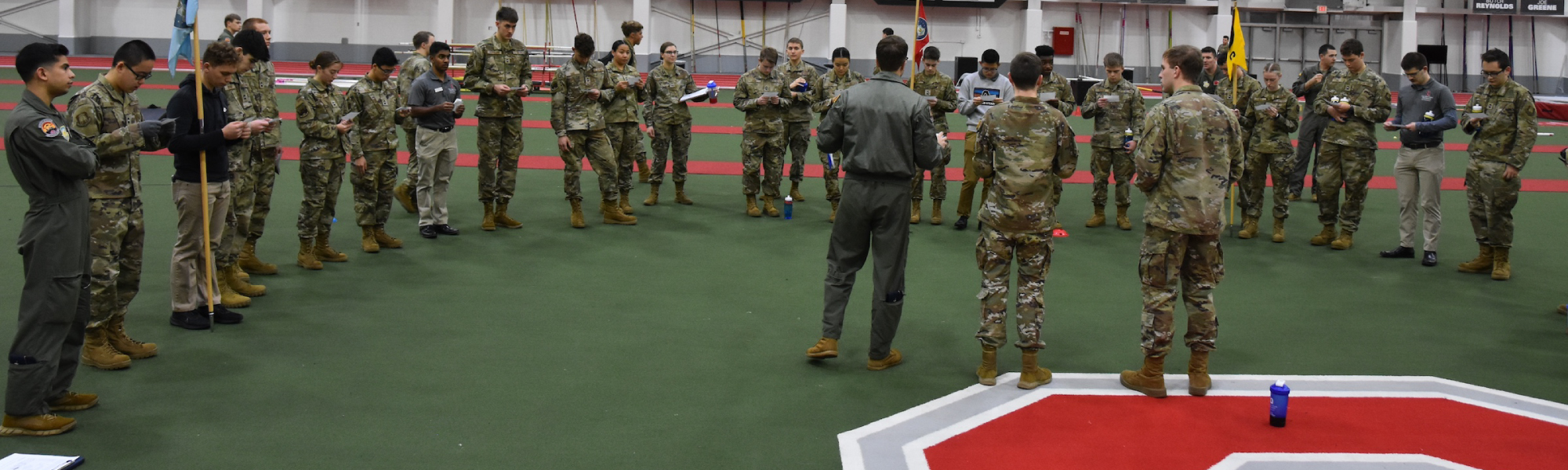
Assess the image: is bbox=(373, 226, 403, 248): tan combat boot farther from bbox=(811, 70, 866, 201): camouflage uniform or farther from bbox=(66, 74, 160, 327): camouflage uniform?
bbox=(811, 70, 866, 201): camouflage uniform

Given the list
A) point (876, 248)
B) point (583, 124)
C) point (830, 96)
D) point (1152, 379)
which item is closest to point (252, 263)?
point (583, 124)

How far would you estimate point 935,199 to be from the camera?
10.9m

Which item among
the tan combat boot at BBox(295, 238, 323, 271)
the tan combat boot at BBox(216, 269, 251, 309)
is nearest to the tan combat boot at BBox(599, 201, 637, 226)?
the tan combat boot at BBox(295, 238, 323, 271)

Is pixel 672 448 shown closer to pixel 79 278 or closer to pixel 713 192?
pixel 79 278

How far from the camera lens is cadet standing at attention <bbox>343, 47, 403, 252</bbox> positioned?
8625 millimetres

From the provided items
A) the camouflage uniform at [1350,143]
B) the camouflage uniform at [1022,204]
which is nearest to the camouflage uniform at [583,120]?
the camouflage uniform at [1022,204]

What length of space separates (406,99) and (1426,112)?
871 centimetres

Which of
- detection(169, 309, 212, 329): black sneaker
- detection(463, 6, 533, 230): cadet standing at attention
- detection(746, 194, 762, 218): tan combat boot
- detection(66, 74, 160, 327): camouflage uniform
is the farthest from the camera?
detection(746, 194, 762, 218): tan combat boot

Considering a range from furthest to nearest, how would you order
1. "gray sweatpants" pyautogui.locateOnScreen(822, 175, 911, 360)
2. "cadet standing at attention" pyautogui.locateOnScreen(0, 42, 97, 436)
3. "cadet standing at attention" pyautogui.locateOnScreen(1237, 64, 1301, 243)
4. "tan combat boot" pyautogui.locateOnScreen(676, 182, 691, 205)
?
"tan combat boot" pyautogui.locateOnScreen(676, 182, 691, 205) → "cadet standing at attention" pyautogui.locateOnScreen(1237, 64, 1301, 243) → "gray sweatpants" pyautogui.locateOnScreen(822, 175, 911, 360) → "cadet standing at attention" pyautogui.locateOnScreen(0, 42, 97, 436)

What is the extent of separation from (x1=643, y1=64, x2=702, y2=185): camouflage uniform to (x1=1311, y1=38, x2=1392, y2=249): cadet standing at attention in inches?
236

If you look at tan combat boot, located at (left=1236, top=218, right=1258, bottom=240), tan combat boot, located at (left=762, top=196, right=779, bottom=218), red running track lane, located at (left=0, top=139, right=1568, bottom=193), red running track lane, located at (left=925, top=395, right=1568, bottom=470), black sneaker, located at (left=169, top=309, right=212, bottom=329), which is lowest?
red running track lane, located at (left=925, top=395, right=1568, bottom=470)

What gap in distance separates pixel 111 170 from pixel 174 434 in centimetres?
147

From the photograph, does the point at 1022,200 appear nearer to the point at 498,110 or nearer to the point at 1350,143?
the point at 1350,143

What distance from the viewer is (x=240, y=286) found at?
746 centimetres
